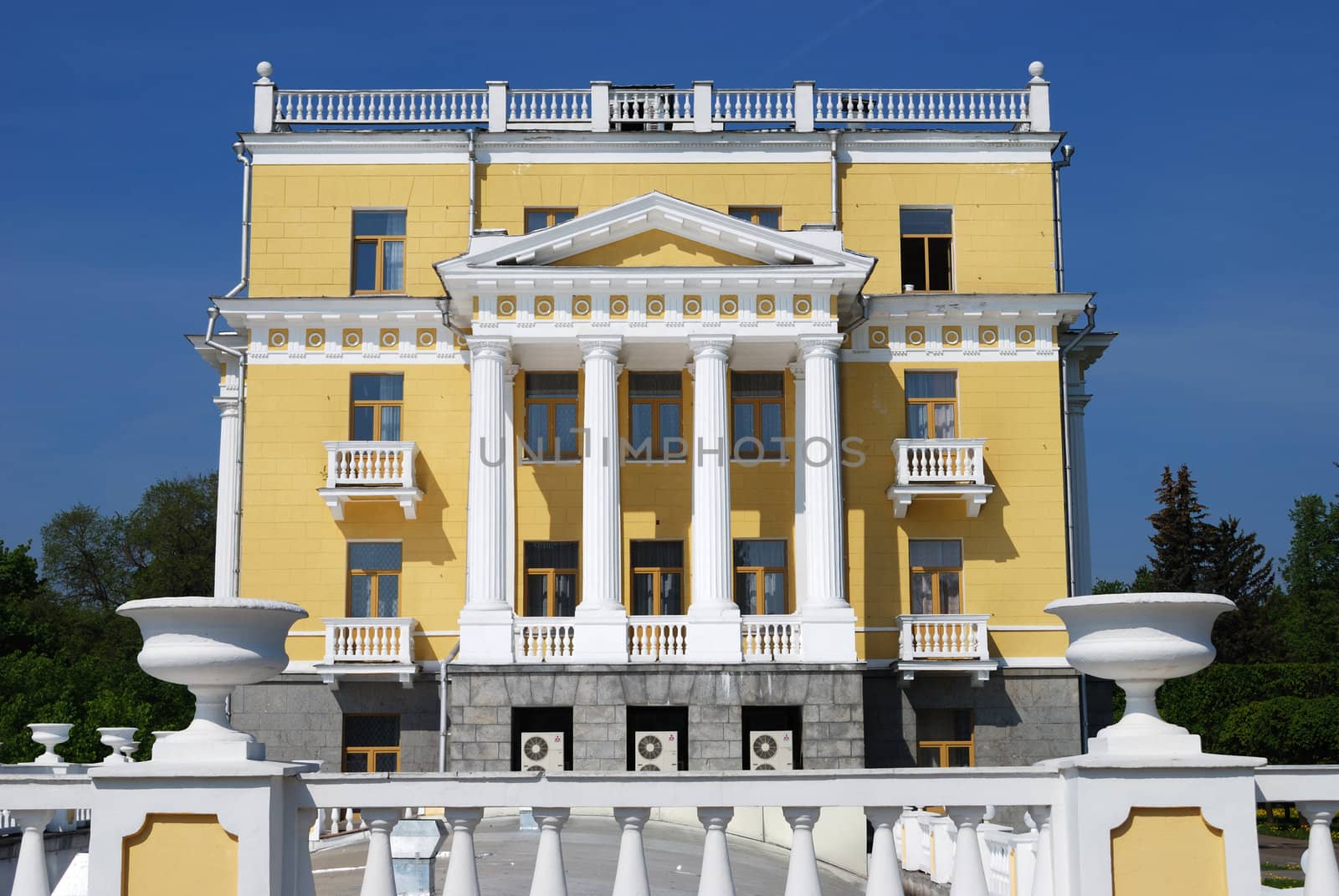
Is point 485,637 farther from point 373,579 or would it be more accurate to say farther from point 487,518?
point 373,579

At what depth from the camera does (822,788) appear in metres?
7.61

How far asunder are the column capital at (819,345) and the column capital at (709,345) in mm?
1471

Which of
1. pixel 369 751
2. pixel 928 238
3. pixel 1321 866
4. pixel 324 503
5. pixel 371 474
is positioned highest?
pixel 928 238

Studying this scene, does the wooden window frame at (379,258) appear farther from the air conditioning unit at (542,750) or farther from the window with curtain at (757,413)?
the air conditioning unit at (542,750)

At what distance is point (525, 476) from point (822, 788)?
2528 cm

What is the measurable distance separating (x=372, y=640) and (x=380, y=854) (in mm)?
24179

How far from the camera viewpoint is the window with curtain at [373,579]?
1276 inches

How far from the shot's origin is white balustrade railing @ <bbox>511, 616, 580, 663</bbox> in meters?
29.4

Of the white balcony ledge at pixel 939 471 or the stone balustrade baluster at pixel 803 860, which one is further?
the white balcony ledge at pixel 939 471

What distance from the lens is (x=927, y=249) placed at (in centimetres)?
3403

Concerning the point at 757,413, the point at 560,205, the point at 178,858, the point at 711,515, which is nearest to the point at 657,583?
the point at 711,515

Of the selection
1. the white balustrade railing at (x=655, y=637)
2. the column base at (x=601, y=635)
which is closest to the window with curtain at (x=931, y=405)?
the white balustrade railing at (x=655, y=637)

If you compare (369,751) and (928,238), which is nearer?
(369,751)

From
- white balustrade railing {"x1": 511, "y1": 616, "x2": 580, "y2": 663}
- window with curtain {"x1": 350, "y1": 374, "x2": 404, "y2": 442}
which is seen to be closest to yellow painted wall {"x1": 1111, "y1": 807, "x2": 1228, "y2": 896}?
white balustrade railing {"x1": 511, "y1": 616, "x2": 580, "y2": 663}
